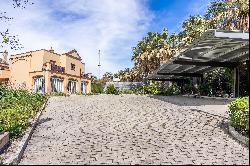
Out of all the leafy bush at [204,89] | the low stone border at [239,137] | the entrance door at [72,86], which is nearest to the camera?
the low stone border at [239,137]

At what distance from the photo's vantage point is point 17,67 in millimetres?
46625

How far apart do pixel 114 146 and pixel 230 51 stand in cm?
1305

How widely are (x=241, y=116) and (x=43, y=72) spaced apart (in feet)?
118

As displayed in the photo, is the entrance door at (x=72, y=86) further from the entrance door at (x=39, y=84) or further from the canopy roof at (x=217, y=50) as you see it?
the canopy roof at (x=217, y=50)

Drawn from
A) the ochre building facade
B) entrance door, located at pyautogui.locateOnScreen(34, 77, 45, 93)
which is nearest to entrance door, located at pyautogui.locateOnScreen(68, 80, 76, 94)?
the ochre building facade

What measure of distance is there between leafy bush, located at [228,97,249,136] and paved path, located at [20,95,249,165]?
0.43m

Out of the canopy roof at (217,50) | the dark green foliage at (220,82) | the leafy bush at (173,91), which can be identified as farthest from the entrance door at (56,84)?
the canopy roof at (217,50)

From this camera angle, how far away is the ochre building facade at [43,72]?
43.3m

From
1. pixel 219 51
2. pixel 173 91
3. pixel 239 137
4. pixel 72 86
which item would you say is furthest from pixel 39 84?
pixel 239 137

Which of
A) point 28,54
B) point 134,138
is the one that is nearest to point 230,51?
point 134,138

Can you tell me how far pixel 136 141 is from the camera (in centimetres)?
988

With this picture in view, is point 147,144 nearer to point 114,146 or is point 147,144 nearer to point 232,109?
point 114,146

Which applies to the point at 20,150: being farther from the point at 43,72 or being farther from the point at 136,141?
the point at 43,72

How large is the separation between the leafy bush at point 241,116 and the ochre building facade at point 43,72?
110 ft
